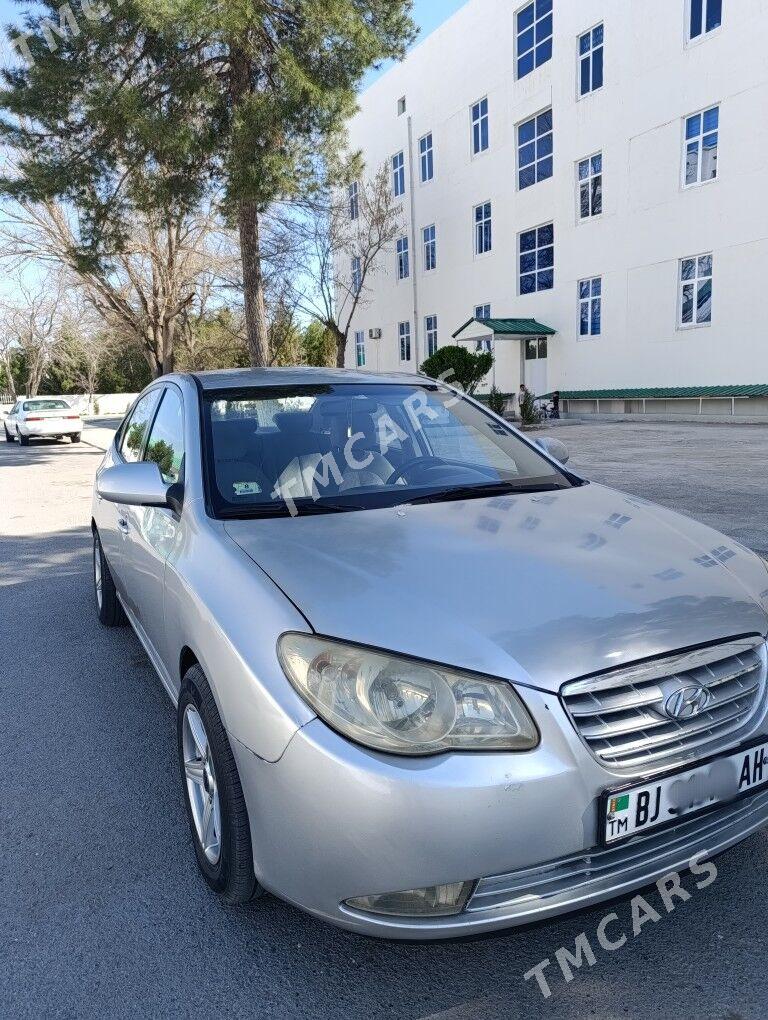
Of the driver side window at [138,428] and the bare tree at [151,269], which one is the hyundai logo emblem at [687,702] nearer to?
the driver side window at [138,428]

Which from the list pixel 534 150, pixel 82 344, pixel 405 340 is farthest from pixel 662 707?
pixel 82 344

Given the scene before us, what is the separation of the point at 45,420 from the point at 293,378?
22.2 meters

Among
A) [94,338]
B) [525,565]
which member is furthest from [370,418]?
[94,338]

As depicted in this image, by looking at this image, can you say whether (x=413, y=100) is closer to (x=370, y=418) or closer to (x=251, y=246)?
(x=251, y=246)

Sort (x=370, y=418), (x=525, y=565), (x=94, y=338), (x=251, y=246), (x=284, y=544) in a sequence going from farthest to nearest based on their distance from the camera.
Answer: (x=94, y=338), (x=251, y=246), (x=370, y=418), (x=284, y=544), (x=525, y=565)

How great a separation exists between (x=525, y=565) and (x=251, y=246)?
16314 mm

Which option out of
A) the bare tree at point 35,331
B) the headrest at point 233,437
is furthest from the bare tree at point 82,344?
the headrest at point 233,437

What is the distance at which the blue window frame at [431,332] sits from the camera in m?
34.8

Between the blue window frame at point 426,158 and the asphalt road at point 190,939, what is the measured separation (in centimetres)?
3430

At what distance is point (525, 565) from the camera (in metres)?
2.27

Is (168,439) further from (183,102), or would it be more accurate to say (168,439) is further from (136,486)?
(183,102)

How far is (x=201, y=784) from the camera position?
2449 mm

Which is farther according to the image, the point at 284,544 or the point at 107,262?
the point at 107,262

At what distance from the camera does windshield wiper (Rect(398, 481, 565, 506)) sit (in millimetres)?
2961
